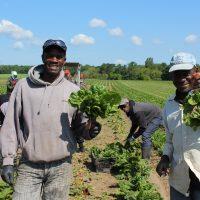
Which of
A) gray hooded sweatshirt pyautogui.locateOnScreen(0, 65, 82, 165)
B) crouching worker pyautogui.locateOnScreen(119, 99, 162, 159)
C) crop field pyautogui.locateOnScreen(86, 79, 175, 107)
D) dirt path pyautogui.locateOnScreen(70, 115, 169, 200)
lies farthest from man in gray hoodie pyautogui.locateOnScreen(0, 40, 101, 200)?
crop field pyautogui.locateOnScreen(86, 79, 175, 107)

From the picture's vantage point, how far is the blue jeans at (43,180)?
4113 mm

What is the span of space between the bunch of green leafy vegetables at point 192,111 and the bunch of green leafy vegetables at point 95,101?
72cm

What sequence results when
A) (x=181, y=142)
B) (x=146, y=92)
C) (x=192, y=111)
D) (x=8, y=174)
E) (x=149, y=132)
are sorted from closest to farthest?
(x=192, y=111) → (x=181, y=142) → (x=8, y=174) → (x=149, y=132) → (x=146, y=92)

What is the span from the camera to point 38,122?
161 inches

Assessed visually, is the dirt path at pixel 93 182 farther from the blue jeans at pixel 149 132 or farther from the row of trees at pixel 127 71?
the row of trees at pixel 127 71

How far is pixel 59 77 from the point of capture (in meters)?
4.29

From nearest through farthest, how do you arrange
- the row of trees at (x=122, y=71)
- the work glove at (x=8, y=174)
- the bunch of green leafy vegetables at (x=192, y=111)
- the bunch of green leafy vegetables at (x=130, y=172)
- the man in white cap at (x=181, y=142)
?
the bunch of green leafy vegetables at (x=192, y=111) → the man in white cap at (x=181, y=142) → the work glove at (x=8, y=174) → the bunch of green leafy vegetables at (x=130, y=172) → the row of trees at (x=122, y=71)

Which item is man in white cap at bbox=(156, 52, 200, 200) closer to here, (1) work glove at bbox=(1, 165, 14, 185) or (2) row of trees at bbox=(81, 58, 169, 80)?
(1) work glove at bbox=(1, 165, 14, 185)

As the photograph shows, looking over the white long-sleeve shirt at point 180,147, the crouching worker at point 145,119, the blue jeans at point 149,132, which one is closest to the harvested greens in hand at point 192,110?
the white long-sleeve shirt at point 180,147

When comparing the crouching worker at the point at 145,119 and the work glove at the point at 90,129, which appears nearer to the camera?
the work glove at the point at 90,129

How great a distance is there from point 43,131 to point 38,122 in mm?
90

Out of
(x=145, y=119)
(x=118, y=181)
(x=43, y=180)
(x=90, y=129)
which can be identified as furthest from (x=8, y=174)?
(x=145, y=119)

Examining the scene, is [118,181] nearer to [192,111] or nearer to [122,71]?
[192,111]

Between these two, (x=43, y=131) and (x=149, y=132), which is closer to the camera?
(x=43, y=131)
